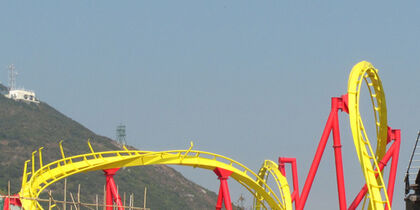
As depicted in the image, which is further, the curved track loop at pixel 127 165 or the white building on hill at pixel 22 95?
the white building on hill at pixel 22 95

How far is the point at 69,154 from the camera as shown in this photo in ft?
406

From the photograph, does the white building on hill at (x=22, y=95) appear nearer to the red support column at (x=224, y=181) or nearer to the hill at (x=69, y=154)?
the hill at (x=69, y=154)

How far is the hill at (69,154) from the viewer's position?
109 m

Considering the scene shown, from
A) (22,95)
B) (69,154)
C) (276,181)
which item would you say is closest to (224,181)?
(276,181)

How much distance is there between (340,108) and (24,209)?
45.3ft

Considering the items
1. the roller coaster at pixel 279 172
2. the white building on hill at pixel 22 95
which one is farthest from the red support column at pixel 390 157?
the white building on hill at pixel 22 95

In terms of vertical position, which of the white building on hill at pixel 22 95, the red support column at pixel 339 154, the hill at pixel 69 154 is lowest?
the red support column at pixel 339 154

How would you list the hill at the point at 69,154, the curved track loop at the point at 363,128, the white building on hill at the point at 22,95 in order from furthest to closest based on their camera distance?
the white building on hill at the point at 22,95 < the hill at the point at 69,154 < the curved track loop at the point at 363,128

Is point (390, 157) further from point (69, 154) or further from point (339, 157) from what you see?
point (69, 154)

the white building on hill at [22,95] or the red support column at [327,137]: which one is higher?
the white building on hill at [22,95]

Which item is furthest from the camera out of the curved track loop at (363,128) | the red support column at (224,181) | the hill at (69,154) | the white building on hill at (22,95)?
the white building on hill at (22,95)

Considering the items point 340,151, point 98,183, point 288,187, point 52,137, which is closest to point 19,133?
point 52,137

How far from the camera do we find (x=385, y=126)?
129ft

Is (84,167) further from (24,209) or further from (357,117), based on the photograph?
(357,117)
